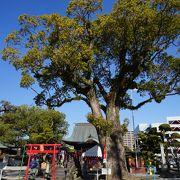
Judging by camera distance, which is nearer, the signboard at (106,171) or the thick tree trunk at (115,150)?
the signboard at (106,171)

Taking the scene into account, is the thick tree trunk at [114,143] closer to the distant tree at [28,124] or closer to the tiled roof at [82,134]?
the tiled roof at [82,134]

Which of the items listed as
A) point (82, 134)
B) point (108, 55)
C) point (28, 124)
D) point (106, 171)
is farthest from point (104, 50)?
point (28, 124)

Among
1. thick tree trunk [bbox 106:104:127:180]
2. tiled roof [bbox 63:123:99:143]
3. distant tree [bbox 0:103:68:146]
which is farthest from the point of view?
distant tree [bbox 0:103:68:146]

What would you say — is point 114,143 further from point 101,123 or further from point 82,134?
point 82,134

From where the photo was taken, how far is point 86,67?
40.8 feet

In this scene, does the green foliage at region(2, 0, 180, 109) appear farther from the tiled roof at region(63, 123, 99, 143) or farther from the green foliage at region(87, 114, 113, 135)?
the tiled roof at region(63, 123, 99, 143)

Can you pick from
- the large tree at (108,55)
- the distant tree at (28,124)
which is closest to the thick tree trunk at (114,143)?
the large tree at (108,55)

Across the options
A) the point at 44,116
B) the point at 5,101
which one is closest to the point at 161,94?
the point at 44,116

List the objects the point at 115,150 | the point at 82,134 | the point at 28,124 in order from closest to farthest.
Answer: the point at 115,150 → the point at 82,134 → the point at 28,124

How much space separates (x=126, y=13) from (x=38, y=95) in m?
6.83

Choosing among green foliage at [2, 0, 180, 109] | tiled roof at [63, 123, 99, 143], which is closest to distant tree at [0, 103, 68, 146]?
tiled roof at [63, 123, 99, 143]

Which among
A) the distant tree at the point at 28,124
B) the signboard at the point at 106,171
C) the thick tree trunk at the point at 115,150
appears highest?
the distant tree at the point at 28,124

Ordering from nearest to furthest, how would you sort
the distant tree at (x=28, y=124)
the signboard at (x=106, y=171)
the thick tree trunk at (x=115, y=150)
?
1. the signboard at (x=106, y=171)
2. the thick tree trunk at (x=115, y=150)
3. the distant tree at (x=28, y=124)

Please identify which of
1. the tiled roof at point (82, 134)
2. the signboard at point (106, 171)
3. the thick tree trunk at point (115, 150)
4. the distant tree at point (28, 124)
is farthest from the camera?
the distant tree at point (28, 124)
